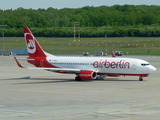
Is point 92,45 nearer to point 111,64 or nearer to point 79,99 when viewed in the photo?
point 111,64

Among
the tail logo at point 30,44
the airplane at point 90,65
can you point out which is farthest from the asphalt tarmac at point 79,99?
the tail logo at point 30,44

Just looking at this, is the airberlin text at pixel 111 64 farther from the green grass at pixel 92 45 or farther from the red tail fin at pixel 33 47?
the green grass at pixel 92 45

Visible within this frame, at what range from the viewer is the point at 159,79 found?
6519 centimetres

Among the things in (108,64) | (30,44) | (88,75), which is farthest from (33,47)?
(108,64)

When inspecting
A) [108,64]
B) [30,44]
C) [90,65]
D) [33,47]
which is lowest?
[90,65]

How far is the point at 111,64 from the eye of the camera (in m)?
63.0

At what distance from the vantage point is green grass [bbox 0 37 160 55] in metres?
153

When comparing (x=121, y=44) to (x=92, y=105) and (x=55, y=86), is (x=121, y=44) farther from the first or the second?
(x=92, y=105)

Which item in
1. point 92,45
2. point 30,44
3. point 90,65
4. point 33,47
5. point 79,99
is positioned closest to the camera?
point 79,99

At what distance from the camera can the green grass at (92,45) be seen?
153025 millimetres

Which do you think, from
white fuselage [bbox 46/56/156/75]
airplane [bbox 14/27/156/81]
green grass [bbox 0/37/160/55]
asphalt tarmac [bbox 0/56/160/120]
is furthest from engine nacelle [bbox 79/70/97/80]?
green grass [bbox 0/37/160/55]

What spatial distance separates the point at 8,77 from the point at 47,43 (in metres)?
109

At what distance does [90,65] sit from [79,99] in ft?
68.6

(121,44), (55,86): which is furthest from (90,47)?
(55,86)
